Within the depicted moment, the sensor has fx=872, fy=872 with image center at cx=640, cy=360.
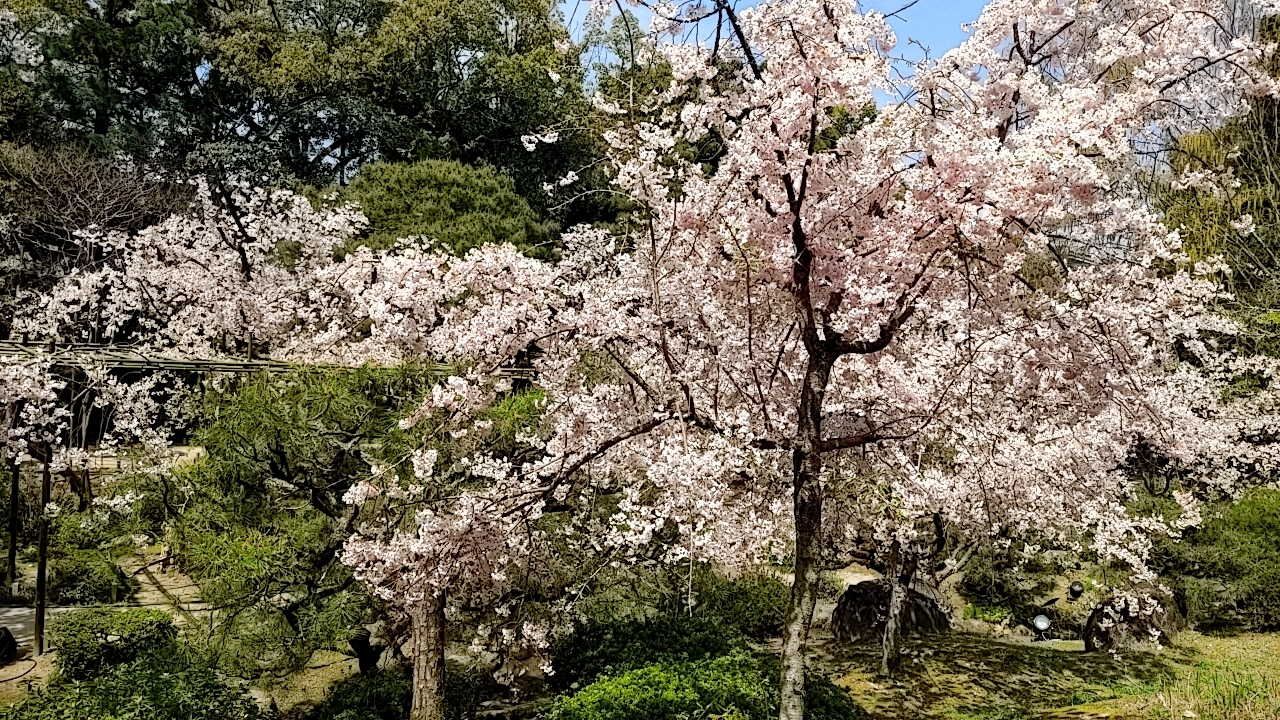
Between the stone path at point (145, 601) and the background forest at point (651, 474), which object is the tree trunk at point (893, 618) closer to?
the background forest at point (651, 474)

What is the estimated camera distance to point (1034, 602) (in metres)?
11.3

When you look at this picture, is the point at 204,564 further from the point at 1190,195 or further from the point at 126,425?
the point at 1190,195

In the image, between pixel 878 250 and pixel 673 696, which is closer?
pixel 878 250

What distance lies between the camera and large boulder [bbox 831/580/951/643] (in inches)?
391

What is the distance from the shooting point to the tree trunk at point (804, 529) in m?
4.41

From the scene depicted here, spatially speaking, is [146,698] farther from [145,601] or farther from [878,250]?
[145,601]

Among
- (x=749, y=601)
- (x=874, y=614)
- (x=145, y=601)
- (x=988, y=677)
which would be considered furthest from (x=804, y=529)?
(x=145, y=601)

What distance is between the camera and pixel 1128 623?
9.53m

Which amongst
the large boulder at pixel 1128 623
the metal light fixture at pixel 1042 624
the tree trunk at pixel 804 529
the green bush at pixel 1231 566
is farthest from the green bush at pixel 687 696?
the green bush at pixel 1231 566

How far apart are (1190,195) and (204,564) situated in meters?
15.3

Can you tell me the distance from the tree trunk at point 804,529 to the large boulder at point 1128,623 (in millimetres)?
6192

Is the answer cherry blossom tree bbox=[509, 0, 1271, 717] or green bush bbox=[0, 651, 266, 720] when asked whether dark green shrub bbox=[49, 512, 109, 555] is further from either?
cherry blossom tree bbox=[509, 0, 1271, 717]

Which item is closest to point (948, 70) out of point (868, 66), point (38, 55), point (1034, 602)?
point (868, 66)

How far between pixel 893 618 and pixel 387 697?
15.3 ft
